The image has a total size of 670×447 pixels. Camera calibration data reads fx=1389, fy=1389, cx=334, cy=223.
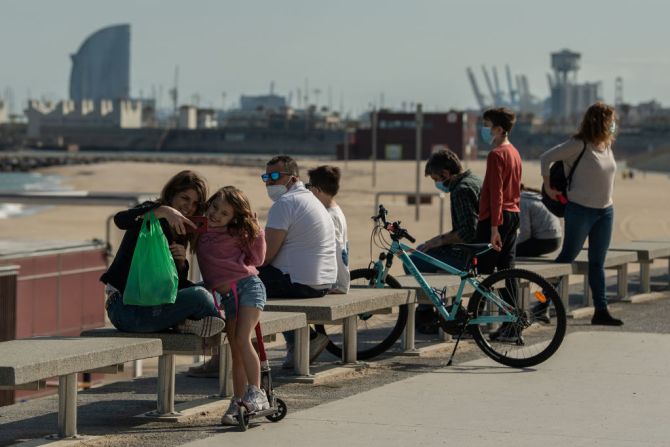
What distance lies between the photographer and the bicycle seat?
→ 25.4 ft

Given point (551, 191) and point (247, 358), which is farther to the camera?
point (551, 191)

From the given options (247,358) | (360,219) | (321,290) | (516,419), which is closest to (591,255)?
(321,290)

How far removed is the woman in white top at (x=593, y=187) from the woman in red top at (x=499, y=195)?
452mm

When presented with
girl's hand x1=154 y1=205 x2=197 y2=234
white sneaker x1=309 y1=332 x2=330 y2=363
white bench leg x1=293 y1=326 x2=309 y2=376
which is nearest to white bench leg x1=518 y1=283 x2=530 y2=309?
white sneaker x1=309 y1=332 x2=330 y2=363

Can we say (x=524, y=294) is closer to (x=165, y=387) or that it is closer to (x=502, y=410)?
(x=502, y=410)

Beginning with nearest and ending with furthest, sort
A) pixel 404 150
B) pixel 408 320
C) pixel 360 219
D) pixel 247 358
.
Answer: pixel 247 358, pixel 408 320, pixel 360 219, pixel 404 150

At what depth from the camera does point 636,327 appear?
30.8 ft

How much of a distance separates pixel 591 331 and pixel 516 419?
10.4 feet

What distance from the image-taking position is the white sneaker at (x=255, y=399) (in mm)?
5742

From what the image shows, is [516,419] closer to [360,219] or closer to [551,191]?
[551,191]

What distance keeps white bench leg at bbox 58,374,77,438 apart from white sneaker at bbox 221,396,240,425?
25.2 inches

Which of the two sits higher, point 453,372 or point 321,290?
point 321,290

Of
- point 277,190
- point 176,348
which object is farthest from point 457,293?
point 176,348

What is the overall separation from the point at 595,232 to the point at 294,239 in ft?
9.81
